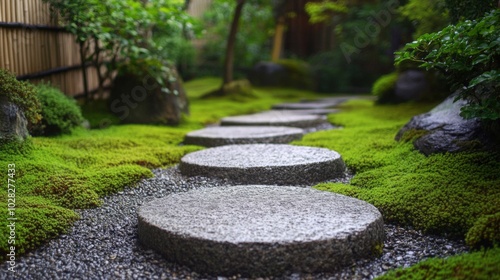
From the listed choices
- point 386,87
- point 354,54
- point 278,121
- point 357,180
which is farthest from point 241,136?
point 354,54

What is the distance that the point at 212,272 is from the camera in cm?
269

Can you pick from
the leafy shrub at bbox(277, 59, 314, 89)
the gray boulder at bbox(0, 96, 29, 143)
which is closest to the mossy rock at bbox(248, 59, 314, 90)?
the leafy shrub at bbox(277, 59, 314, 89)

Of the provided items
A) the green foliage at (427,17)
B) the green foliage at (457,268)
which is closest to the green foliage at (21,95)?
the green foliage at (457,268)

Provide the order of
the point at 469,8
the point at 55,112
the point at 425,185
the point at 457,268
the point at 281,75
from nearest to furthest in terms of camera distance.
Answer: the point at 457,268
the point at 425,185
the point at 469,8
the point at 55,112
the point at 281,75

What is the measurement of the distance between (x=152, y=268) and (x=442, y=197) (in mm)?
1998

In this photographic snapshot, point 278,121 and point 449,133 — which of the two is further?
point 278,121

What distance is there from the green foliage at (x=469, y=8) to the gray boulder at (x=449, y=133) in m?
0.83

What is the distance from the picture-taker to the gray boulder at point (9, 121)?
420 cm

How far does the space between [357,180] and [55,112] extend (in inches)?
132

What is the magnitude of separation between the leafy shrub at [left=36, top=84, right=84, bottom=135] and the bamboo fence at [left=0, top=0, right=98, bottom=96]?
372 millimetres

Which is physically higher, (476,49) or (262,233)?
(476,49)

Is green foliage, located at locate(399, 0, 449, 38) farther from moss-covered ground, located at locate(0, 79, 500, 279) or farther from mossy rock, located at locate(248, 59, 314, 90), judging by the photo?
mossy rock, located at locate(248, 59, 314, 90)

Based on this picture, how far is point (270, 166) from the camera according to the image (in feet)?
14.2

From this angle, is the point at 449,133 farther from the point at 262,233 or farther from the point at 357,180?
the point at 262,233
